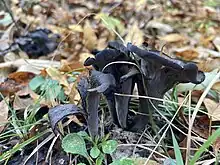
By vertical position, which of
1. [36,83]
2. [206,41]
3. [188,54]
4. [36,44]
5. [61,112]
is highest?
[61,112]

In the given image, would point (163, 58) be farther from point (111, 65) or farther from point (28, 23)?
point (28, 23)

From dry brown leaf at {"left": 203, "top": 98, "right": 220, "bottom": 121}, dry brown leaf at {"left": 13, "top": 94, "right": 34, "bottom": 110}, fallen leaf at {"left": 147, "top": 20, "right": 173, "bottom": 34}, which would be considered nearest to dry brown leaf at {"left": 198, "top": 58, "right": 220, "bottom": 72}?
dry brown leaf at {"left": 203, "top": 98, "right": 220, "bottom": 121}

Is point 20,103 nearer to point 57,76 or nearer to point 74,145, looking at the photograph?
point 57,76

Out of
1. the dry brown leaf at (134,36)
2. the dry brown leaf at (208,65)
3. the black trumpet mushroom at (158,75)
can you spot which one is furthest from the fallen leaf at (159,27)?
the black trumpet mushroom at (158,75)

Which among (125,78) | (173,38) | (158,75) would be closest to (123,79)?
(125,78)

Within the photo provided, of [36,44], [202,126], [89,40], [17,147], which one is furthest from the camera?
[89,40]
